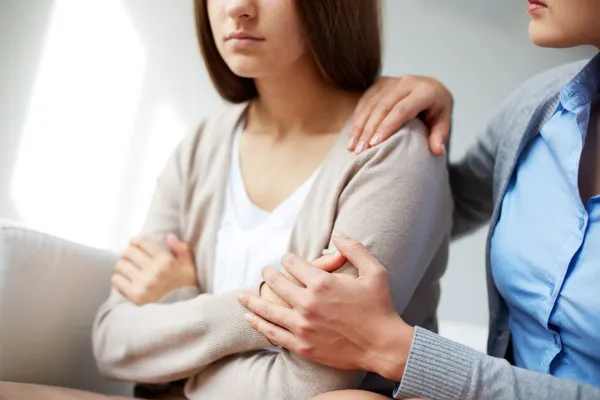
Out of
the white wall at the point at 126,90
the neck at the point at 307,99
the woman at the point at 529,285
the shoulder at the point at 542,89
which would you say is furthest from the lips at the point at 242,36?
the white wall at the point at 126,90

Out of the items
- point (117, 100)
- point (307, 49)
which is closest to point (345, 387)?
point (307, 49)

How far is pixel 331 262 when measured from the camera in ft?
2.94

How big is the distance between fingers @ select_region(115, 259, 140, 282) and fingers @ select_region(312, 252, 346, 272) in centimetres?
36

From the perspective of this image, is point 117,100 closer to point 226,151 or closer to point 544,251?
point 226,151

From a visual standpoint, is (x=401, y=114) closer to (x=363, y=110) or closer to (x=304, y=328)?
(x=363, y=110)

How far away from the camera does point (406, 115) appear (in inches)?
39.4

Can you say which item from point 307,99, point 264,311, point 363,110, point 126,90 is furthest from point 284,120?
point 126,90

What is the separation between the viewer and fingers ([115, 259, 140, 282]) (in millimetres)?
1119

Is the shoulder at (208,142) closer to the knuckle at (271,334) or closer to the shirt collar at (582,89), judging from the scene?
the knuckle at (271,334)

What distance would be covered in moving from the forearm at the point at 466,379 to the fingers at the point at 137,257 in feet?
1.61

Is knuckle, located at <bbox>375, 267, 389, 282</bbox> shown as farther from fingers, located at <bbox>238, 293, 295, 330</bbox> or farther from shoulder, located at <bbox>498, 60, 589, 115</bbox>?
shoulder, located at <bbox>498, 60, 589, 115</bbox>

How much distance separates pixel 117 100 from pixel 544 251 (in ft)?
4.23

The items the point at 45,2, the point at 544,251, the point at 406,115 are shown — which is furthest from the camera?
the point at 45,2

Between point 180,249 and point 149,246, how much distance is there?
2.1 inches
